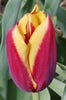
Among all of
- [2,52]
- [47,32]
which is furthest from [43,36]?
[2,52]

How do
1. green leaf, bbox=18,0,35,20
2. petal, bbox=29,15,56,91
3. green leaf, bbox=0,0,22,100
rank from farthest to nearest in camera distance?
1. green leaf, bbox=18,0,35,20
2. green leaf, bbox=0,0,22,100
3. petal, bbox=29,15,56,91

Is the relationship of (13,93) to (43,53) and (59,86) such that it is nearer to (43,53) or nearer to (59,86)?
(59,86)

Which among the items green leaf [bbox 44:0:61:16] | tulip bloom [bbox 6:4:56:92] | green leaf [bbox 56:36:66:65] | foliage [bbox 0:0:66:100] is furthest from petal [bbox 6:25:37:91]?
green leaf [bbox 56:36:66:65]

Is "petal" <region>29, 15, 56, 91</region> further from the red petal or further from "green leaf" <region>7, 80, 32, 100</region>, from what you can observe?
"green leaf" <region>7, 80, 32, 100</region>

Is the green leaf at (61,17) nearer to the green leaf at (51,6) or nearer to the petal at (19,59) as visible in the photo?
the green leaf at (51,6)

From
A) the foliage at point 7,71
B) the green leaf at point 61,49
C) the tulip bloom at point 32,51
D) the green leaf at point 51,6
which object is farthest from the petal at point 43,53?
the green leaf at point 61,49

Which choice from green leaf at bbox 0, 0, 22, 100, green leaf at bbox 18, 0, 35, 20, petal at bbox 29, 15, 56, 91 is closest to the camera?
petal at bbox 29, 15, 56, 91

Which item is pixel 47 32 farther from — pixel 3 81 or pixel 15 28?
pixel 3 81
